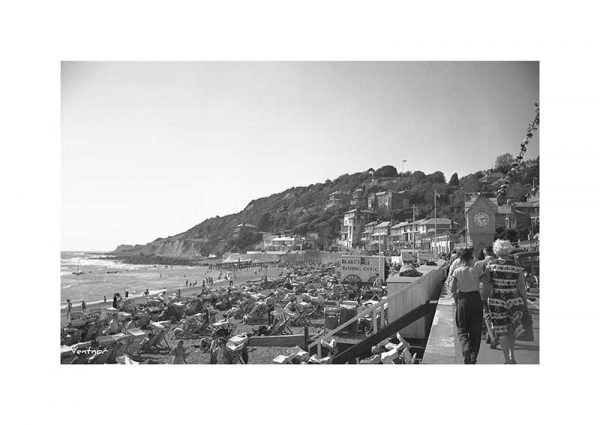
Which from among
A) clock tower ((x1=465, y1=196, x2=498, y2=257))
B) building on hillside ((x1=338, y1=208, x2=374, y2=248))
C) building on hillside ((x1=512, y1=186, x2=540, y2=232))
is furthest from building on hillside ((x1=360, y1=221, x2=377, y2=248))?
building on hillside ((x1=512, y1=186, x2=540, y2=232))

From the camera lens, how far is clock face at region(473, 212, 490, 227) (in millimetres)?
5867

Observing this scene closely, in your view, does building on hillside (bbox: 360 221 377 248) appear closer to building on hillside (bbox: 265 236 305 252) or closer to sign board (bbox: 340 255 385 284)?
building on hillside (bbox: 265 236 305 252)

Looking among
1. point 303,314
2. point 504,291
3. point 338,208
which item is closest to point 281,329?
point 303,314

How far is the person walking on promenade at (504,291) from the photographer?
7.56ft

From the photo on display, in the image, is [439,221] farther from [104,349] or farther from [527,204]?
[104,349]

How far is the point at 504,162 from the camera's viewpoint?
Answer: 13.6 feet

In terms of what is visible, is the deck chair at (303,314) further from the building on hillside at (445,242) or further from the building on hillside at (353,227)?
the building on hillside at (445,242)

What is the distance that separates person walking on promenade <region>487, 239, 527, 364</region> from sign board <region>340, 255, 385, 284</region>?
3082 millimetres

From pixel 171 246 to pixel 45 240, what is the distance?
1675 cm

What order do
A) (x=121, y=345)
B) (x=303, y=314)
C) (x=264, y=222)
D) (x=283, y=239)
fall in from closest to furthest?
1. (x=121, y=345)
2. (x=303, y=314)
3. (x=264, y=222)
4. (x=283, y=239)

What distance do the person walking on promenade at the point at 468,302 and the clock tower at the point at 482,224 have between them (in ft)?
12.4

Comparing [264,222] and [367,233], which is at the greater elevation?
[264,222]

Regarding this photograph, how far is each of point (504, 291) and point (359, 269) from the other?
10.7ft

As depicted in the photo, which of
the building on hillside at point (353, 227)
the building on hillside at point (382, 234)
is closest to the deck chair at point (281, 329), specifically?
the building on hillside at point (353, 227)
